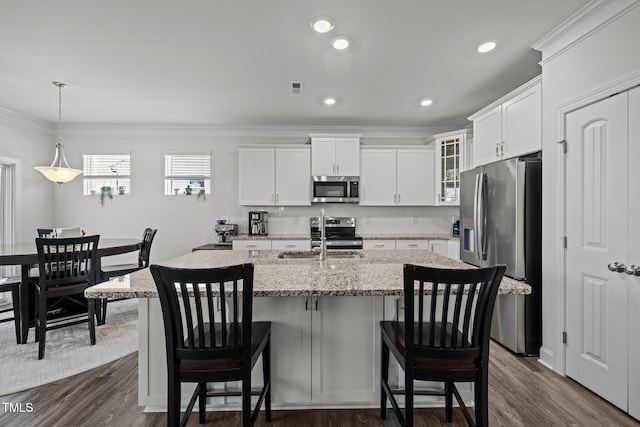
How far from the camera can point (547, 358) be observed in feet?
8.36

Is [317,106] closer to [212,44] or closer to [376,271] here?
[212,44]

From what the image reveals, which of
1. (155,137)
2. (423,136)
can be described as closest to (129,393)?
(155,137)

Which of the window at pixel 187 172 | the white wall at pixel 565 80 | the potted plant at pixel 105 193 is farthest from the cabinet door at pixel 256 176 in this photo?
the white wall at pixel 565 80

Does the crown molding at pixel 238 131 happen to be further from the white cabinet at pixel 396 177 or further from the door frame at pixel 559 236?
the door frame at pixel 559 236

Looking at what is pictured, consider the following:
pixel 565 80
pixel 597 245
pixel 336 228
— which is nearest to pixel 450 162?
pixel 336 228

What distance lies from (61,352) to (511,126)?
14.7 feet

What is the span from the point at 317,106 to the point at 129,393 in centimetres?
342

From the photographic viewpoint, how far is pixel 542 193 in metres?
2.63

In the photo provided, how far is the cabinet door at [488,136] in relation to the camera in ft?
10.4

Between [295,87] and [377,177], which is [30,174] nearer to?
[295,87]

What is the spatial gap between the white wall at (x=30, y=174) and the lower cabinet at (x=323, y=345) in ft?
15.2

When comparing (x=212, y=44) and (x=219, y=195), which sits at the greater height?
(x=212, y=44)

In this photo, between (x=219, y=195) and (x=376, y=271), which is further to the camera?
(x=219, y=195)

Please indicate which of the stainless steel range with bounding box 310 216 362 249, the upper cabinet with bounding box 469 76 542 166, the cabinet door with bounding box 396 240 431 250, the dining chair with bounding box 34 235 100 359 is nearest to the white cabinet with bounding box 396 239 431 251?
the cabinet door with bounding box 396 240 431 250
